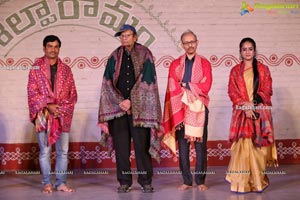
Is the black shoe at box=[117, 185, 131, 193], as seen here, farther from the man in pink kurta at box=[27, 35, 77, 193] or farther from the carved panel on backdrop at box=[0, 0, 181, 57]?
the carved panel on backdrop at box=[0, 0, 181, 57]

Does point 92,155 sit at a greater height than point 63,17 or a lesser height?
lesser

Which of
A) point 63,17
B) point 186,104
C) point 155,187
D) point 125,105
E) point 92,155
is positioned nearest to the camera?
point 125,105

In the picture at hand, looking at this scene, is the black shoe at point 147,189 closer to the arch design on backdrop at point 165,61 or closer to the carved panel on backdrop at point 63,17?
the arch design on backdrop at point 165,61

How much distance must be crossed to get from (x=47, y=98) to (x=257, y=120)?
1969 millimetres

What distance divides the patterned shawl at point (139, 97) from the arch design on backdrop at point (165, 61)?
1.58m

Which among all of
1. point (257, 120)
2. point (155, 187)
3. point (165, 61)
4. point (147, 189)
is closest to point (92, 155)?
point (165, 61)

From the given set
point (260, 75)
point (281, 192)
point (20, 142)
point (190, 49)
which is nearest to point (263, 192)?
point (281, 192)

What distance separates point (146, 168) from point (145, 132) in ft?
1.10

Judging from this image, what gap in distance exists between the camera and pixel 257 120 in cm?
577

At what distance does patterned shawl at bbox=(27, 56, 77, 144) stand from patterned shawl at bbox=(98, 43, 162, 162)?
39 centimetres

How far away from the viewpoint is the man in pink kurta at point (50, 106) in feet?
19.1

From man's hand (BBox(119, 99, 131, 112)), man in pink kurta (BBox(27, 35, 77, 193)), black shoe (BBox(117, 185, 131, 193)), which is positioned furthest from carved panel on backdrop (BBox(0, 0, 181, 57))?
black shoe (BBox(117, 185, 131, 193))

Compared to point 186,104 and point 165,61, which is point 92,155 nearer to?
point 165,61

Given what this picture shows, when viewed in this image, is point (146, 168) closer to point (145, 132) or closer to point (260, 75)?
point (145, 132)
